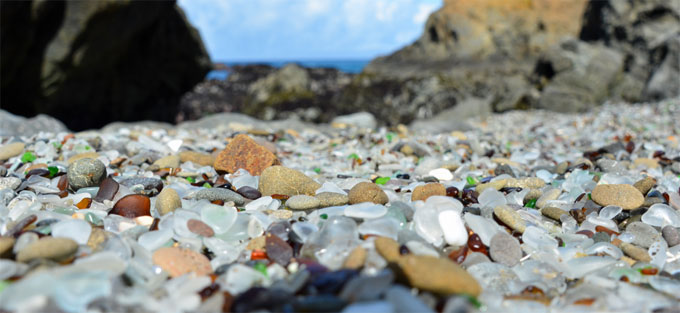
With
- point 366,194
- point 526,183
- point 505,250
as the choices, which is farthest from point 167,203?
point 526,183

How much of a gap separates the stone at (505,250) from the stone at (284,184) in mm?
943

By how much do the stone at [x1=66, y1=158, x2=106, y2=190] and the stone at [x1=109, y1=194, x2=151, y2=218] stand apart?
1.80 feet

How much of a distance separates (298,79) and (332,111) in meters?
3.17

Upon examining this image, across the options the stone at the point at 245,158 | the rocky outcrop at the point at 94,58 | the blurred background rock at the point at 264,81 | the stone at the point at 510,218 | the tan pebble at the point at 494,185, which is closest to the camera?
the stone at the point at 510,218

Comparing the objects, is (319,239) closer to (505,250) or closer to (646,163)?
(505,250)

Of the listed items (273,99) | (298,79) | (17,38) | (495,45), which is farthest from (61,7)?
(495,45)

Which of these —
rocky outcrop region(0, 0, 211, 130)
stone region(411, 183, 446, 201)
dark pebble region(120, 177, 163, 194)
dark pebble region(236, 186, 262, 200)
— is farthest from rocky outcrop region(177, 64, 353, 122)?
stone region(411, 183, 446, 201)

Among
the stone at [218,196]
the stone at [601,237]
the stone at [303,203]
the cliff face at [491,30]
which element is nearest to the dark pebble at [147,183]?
the stone at [218,196]

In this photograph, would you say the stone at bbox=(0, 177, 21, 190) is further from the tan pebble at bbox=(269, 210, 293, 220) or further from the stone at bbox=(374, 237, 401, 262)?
the stone at bbox=(374, 237, 401, 262)

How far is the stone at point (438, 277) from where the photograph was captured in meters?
1.26

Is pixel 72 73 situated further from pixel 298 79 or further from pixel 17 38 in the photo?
pixel 298 79

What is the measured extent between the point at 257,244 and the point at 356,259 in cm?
42

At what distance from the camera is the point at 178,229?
5.73 ft

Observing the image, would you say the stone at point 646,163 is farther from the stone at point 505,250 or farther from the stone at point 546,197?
the stone at point 505,250
